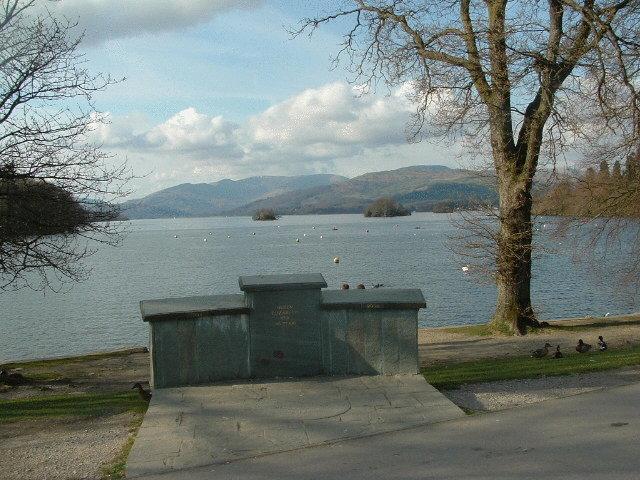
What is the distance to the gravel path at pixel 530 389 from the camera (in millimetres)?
8938

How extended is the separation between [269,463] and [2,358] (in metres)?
19.6

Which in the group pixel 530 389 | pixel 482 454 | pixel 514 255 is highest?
pixel 514 255

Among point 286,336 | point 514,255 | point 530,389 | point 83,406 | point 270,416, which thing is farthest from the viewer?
point 514,255

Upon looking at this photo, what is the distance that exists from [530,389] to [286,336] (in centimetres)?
336

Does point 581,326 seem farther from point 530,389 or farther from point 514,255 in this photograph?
point 530,389

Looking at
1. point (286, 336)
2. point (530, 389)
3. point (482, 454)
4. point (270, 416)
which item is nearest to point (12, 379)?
point (286, 336)

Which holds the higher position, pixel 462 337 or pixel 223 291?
pixel 462 337

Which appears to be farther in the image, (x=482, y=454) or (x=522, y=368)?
(x=522, y=368)

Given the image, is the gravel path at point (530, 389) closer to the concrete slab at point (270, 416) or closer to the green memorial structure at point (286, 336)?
the concrete slab at point (270, 416)

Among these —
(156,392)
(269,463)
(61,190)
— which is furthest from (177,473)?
(61,190)

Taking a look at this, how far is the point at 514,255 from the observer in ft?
60.0

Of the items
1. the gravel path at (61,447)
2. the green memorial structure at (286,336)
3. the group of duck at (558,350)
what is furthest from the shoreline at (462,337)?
the gravel path at (61,447)

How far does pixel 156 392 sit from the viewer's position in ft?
32.4

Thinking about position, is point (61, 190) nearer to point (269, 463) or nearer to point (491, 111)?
point (269, 463)
